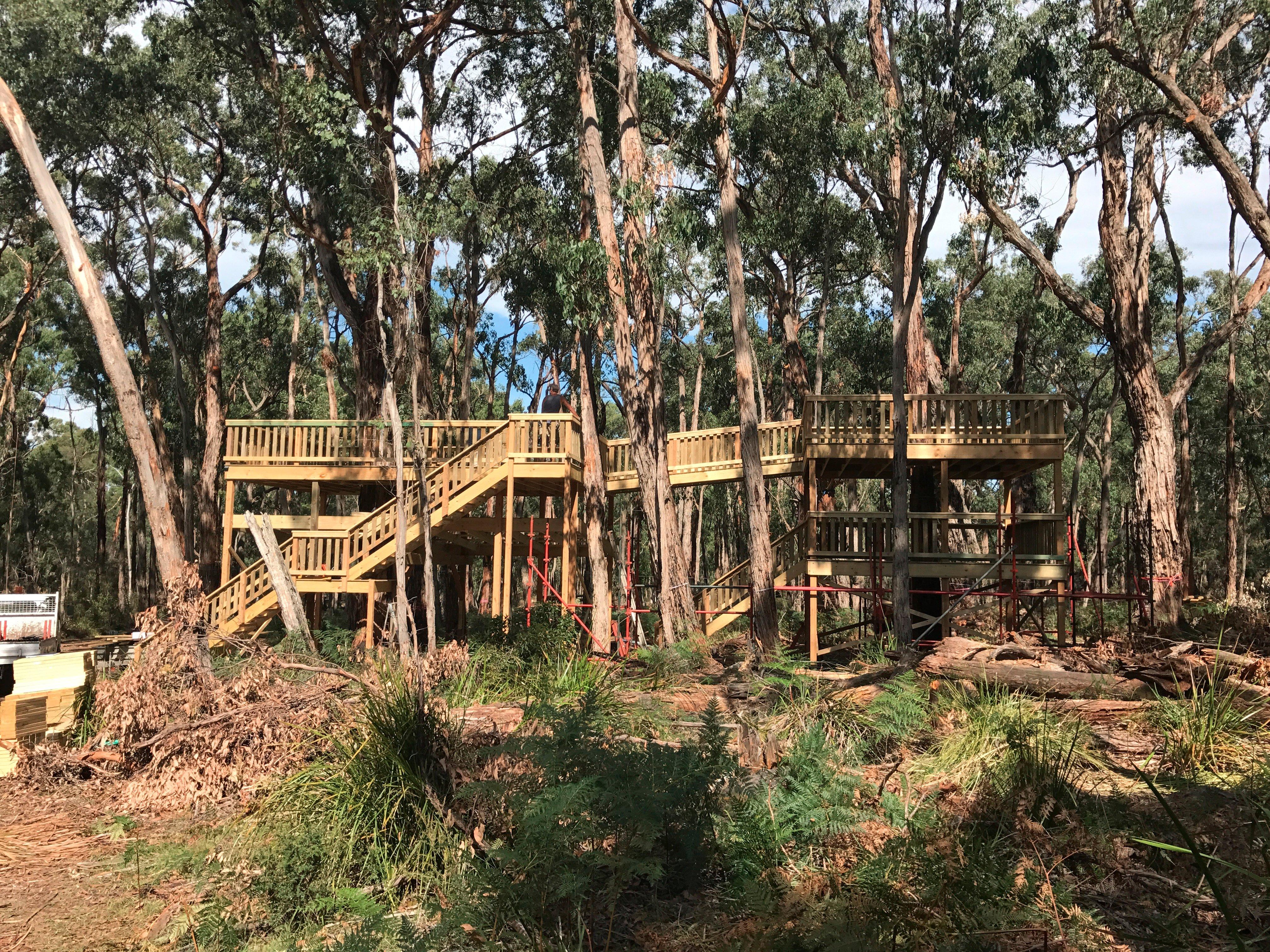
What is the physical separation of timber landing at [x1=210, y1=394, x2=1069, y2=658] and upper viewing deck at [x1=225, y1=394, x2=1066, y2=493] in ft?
0.10

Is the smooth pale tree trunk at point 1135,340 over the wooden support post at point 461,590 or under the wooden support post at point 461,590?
over

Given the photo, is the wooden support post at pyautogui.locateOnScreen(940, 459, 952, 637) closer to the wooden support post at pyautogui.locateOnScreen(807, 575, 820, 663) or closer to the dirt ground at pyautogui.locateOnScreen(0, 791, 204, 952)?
the wooden support post at pyautogui.locateOnScreen(807, 575, 820, 663)

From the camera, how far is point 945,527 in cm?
1778

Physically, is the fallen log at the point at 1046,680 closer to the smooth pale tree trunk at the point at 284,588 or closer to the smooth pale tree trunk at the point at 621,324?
the smooth pale tree trunk at the point at 284,588

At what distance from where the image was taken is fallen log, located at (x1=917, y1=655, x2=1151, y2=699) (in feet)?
27.0

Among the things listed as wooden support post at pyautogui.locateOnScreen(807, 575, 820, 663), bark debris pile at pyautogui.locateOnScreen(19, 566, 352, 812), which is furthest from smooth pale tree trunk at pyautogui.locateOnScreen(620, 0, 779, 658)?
bark debris pile at pyautogui.locateOnScreen(19, 566, 352, 812)

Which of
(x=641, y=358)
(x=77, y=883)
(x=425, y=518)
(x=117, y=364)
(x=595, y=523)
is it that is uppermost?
(x=641, y=358)

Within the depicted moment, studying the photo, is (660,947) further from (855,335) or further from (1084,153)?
(855,335)

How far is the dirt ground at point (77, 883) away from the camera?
17.5 feet

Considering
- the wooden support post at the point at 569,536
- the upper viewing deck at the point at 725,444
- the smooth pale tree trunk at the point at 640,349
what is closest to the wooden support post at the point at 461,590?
the wooden support post at the point at 569,536

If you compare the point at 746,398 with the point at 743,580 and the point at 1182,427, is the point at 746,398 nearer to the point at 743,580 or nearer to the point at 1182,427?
the point at 743,580

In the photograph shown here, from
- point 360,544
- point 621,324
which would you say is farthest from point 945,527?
point 360,544

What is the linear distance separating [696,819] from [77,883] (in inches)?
153

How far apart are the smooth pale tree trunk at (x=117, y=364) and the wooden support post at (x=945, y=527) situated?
1236 centimetres
